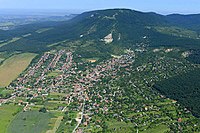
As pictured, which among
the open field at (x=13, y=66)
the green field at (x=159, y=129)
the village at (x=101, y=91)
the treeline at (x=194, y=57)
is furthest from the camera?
the treeline at (x=194, y=57)

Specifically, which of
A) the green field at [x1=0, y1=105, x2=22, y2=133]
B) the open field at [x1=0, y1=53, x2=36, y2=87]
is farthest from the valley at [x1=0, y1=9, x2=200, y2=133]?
the open field at [x1=0, y1=53, x2=36, y2=87]

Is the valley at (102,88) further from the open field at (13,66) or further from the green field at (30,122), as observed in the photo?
the open field at (13,66)

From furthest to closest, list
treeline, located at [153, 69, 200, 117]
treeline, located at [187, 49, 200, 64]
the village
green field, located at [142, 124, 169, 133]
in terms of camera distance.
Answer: treeline, located at [187, 49, 200, 64]
treeline, located at [153, 69, 200, 117]
the village
green field, located at [142, 124, 169, 133]

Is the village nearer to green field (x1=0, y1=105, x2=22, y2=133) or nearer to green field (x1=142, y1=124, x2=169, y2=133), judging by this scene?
green field (x1=142, y1=124, x2=169, y2=133)

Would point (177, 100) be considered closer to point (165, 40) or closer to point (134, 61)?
point (134, 61)

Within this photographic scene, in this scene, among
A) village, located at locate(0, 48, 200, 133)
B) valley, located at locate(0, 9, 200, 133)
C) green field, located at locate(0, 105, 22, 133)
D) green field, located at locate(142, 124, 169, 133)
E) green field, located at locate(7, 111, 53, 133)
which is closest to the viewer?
green field, located at locate(142, 124, 169, 133)

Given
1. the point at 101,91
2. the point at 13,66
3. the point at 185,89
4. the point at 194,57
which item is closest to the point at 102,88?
the point at 101,91

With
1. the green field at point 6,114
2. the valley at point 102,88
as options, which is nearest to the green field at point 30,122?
the valley at point 102,88
